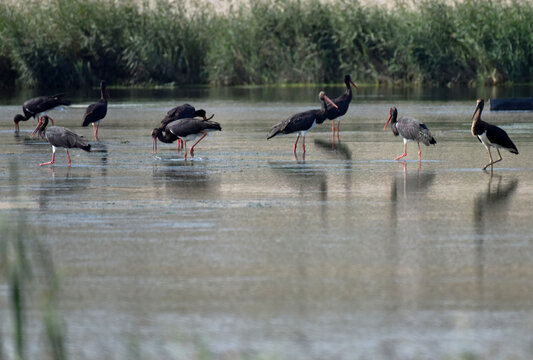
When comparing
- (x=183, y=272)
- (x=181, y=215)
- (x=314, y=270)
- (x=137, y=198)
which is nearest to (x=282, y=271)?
(x=314, y=270)

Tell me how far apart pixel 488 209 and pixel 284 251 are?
3.11 m

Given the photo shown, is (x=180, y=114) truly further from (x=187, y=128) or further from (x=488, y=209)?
(x=488, y=209)

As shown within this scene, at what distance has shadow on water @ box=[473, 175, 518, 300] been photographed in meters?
8.18

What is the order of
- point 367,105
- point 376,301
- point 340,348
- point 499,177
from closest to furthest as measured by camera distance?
point 340,348
point 376,301
point 499,177
point 367,105

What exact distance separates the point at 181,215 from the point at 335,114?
1074cm

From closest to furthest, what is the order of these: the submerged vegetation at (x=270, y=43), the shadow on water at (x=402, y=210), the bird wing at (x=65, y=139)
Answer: the shadow on water at (x=402, y=210), the bird wing at (x=65, y=139), the submerged vegetation at (x=270, y=43)

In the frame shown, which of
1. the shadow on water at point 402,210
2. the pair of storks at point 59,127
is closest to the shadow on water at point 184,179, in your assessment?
the pair of storks at point 59,127

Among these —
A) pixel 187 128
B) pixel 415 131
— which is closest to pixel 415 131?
pixel 415 131

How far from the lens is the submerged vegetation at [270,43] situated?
42969mm

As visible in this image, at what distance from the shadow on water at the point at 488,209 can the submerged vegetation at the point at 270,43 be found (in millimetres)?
30038

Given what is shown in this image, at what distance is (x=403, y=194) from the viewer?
40.0 ft

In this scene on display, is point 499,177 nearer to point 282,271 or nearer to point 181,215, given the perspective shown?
point 181,215

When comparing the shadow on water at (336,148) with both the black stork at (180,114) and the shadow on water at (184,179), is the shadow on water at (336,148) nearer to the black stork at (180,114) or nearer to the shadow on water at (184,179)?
the black stork at (180,114)

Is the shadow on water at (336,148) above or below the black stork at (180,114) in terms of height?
below
